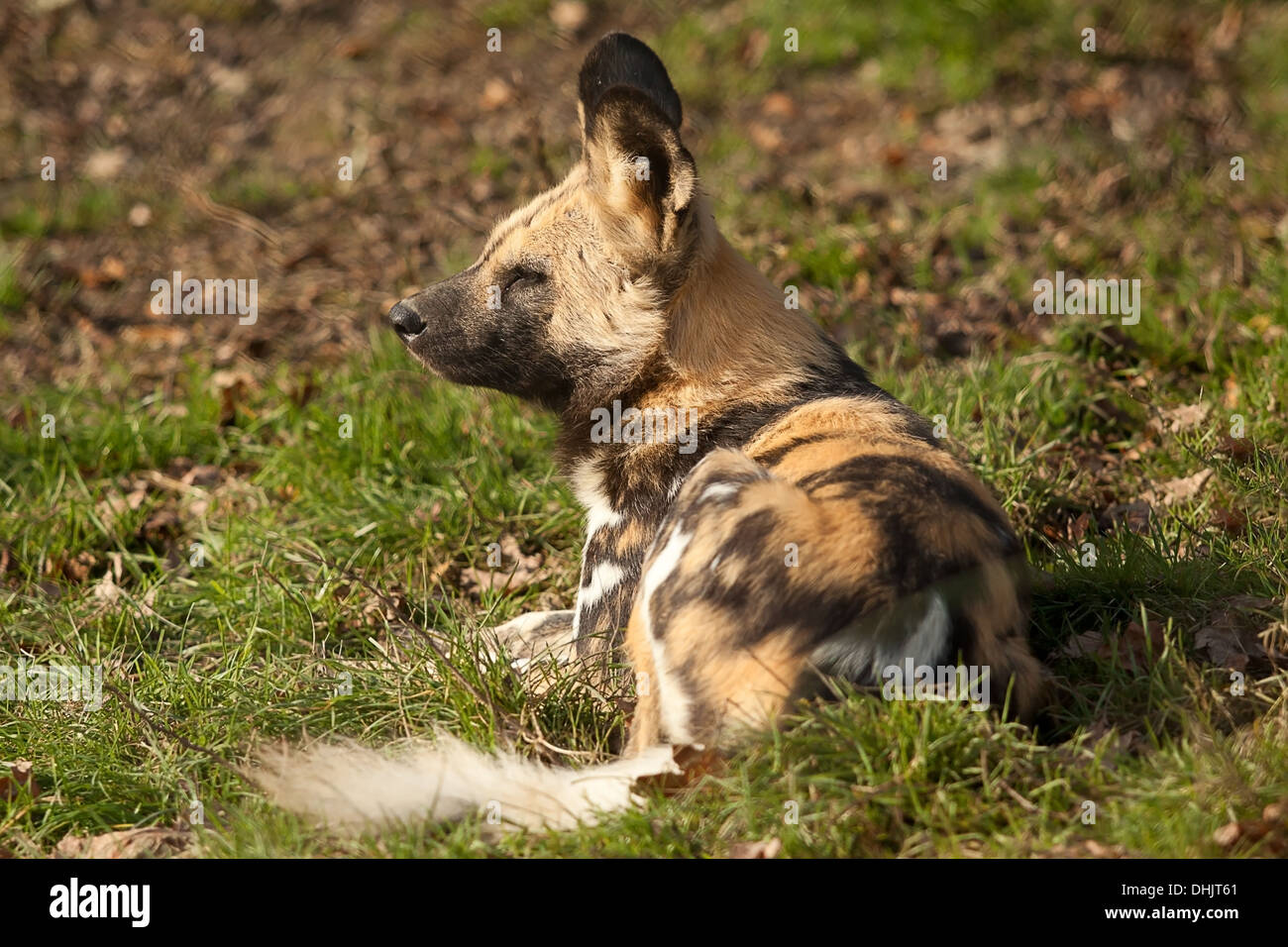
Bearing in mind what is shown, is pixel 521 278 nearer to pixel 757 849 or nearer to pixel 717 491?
pixel 717 491

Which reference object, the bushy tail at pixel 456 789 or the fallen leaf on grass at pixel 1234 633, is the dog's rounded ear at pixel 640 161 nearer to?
the bushy tail at pixel 456 789

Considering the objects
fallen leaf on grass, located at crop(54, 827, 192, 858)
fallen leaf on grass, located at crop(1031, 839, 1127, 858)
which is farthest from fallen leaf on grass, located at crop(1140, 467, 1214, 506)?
fallen leaf on grass, located at crop(54, 827, 192, 858)

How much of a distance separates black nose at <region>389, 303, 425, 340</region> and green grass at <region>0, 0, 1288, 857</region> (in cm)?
78

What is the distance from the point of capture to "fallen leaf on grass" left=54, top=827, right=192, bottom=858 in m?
2.88

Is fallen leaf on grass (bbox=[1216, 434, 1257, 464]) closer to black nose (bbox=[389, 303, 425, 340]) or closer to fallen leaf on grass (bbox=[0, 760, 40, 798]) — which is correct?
black nose (bbox=[389, 303, 425, 340])

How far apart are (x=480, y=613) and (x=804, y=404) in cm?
127

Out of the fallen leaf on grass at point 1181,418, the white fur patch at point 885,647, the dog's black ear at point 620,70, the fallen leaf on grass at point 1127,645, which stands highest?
the dog's black ear at point 620,70

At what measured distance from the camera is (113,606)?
4043mm

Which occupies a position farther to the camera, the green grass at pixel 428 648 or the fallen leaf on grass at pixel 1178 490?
the fallen leaf on grass at pixel 1178 490

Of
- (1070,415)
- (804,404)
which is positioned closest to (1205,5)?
(1070,415)

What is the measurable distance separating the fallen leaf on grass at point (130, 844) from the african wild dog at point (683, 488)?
34cm

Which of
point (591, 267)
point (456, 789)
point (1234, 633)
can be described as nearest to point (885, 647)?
point (456, 789)

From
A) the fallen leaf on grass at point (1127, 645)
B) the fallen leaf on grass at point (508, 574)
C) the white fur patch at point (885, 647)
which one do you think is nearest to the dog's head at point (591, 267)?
the fallen leaf on grass at point (508, 574)

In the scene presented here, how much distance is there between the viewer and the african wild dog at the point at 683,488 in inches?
104
